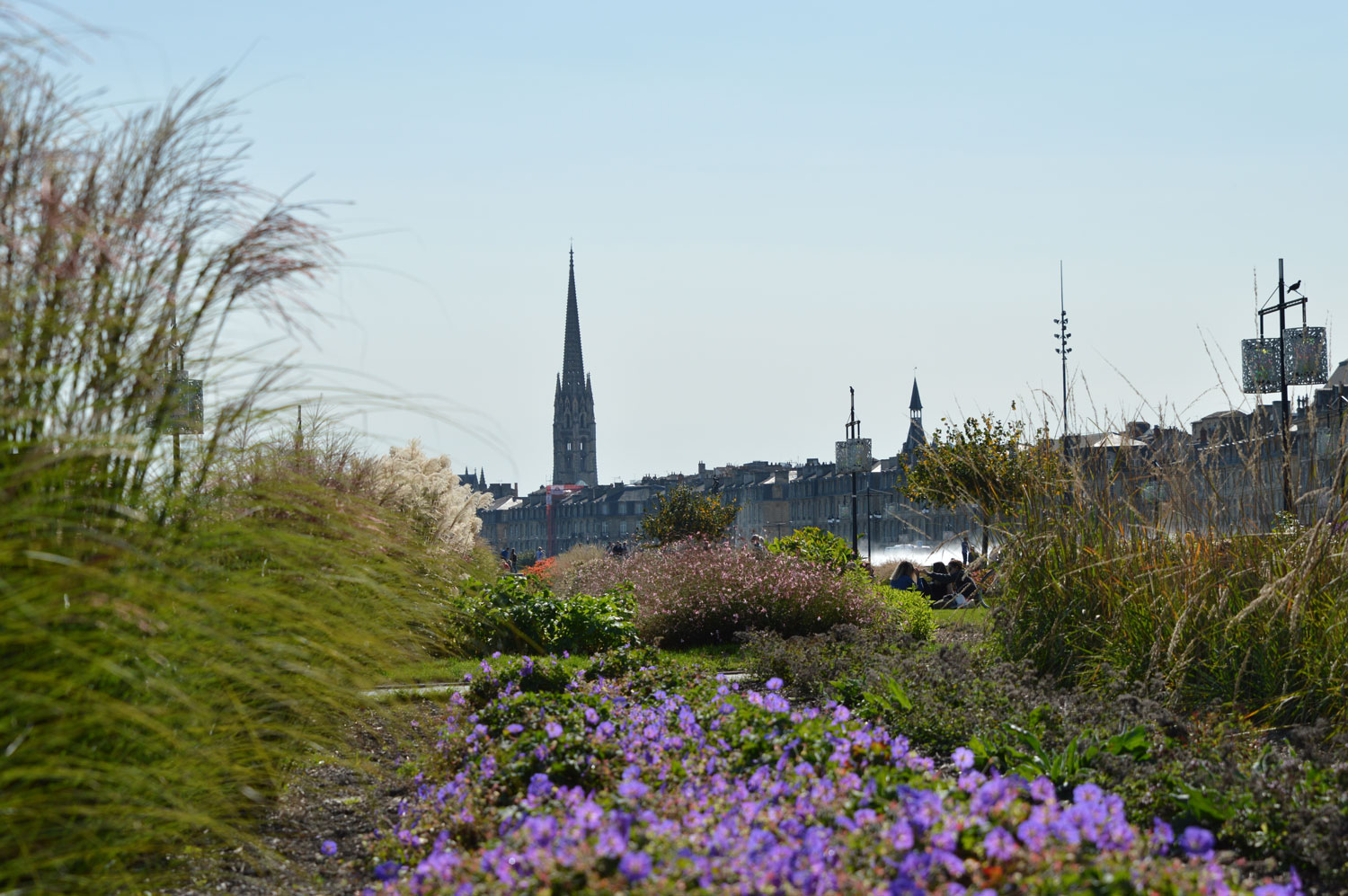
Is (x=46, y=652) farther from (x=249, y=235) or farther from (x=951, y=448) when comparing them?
(x=951, y=448)

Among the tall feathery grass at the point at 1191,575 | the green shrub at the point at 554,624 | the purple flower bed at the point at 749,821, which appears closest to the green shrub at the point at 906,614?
the green shrub at the point at 554,624

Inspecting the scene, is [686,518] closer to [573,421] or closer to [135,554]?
[135,554]

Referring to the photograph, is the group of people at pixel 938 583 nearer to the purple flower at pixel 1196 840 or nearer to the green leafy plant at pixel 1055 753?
the green leafy plant at pixel 1055 753

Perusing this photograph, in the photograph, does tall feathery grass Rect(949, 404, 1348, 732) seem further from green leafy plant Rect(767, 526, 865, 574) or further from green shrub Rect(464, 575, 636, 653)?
green leafy plant Rect(767, 526, 865, 574)

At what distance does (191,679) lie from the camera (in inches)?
128

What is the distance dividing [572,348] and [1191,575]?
156974 millimetres

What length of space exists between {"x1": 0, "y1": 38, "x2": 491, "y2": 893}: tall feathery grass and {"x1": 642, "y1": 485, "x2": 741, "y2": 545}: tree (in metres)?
21.6

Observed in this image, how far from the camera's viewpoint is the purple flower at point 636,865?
2520 mm

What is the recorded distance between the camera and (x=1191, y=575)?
573 cm

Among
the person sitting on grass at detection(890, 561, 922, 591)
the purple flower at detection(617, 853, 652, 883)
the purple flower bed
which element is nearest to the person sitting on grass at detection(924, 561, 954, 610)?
the person sitting on grass at detection(890, 561, 922, 591)

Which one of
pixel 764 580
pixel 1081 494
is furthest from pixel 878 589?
pixel 1081 494

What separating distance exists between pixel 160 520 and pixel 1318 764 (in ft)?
13.0

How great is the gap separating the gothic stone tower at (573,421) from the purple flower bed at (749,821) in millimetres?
156338

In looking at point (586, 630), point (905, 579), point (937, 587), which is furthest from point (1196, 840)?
point (937, 587)
